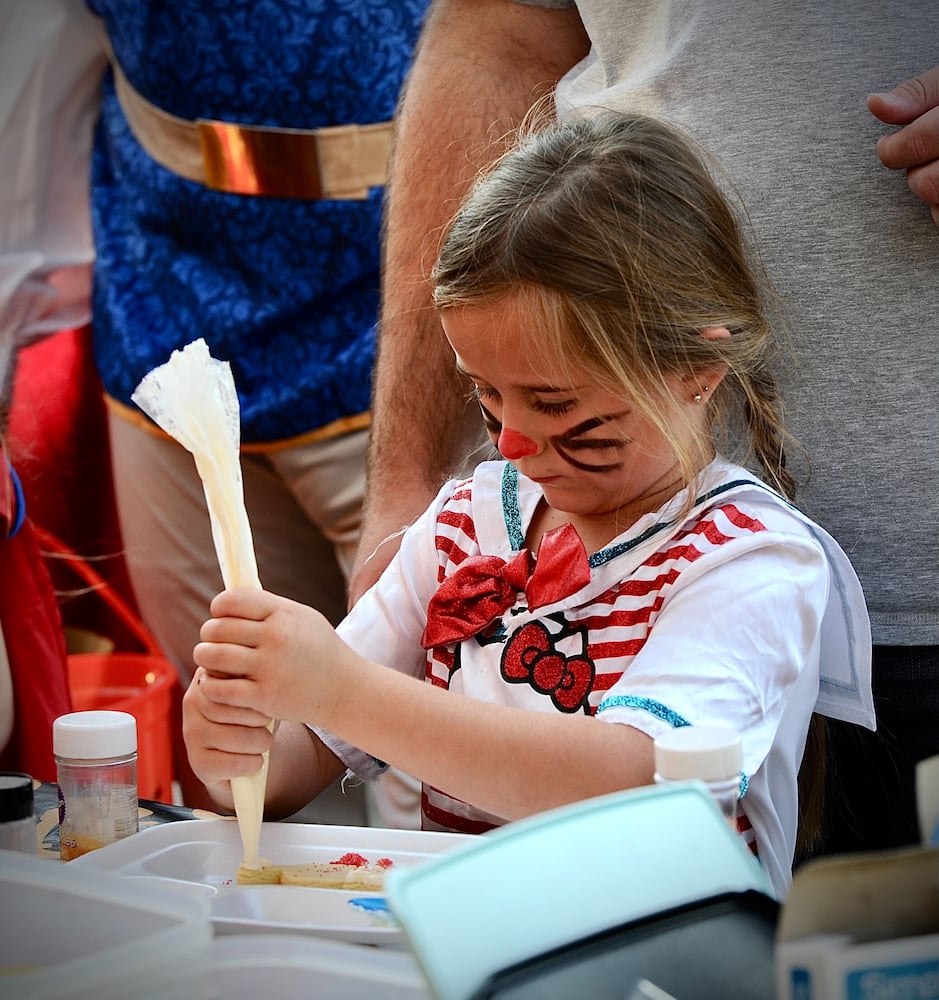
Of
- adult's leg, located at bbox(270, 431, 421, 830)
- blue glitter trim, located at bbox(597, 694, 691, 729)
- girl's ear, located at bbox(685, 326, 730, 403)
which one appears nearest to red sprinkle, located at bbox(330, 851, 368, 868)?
blue glitter trim, located at bbox(597, 694, 691, 729)

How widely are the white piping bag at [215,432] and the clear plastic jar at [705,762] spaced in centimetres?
38

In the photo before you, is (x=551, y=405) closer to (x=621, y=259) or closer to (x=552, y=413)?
(x=552, y=413)

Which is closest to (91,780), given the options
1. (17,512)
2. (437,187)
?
(17,512)

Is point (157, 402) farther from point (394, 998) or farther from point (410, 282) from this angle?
point (410, 282)

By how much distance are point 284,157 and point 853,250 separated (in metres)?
1.23

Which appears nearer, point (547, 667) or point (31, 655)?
point (547, 667)

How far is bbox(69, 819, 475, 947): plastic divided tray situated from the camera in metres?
0.88

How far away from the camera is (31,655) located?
1.66 m

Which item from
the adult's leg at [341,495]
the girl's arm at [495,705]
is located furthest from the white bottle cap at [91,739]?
the adult's leg at [341,495]

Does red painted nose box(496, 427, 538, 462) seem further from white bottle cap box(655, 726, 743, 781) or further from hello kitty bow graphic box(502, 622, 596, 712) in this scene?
white bottle cap box(655, 726, 743, 781)

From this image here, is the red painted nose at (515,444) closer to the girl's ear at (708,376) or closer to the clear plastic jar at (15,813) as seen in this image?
the girl's ear at (708,376)

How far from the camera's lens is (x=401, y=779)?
7.49ft

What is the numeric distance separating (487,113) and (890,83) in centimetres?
54

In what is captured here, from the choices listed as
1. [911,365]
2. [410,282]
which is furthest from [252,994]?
[410,282]
